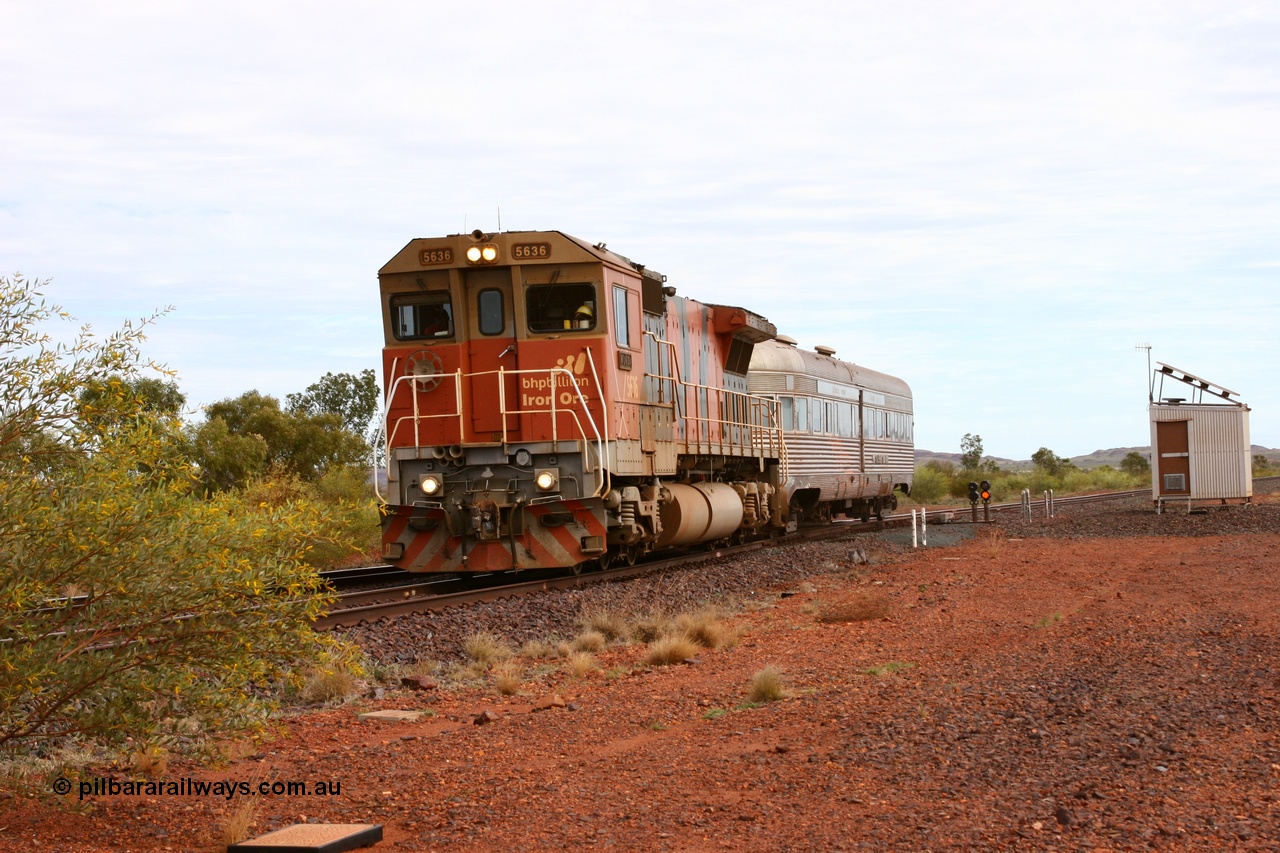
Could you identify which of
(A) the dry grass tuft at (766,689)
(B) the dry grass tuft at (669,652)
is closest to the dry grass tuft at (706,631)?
(B) the dry grass tuft at (669,652)

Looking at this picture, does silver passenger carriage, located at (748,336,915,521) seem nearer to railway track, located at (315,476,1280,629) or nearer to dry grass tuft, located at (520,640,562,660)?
Answer: railway track, located at (315,476,1280,629)

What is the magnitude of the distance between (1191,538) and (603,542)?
521 inches

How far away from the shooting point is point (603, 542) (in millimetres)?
14250

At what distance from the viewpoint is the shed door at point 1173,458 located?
28.7 m

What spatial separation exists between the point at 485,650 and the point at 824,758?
14.0 ft

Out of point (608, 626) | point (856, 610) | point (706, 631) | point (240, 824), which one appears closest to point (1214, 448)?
point (856, 610)

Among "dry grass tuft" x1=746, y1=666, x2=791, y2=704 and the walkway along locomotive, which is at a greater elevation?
the walkway along locomotive

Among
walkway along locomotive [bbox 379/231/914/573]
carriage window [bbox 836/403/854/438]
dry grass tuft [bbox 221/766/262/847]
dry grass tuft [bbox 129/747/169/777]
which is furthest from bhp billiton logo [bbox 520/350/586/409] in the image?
carriage window [bbox 836/403/854/438]

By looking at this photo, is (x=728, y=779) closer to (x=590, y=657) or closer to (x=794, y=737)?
(x=794, y=737)

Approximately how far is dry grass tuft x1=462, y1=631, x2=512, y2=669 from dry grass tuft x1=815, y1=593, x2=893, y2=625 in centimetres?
356

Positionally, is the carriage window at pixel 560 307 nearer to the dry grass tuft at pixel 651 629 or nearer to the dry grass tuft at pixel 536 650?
the dry grass tuft at pixel 651 629

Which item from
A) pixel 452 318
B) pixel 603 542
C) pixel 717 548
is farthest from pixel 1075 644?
pixel 717 548

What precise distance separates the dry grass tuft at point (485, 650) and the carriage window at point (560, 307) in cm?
535

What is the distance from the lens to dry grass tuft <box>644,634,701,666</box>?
1005 centimetres
